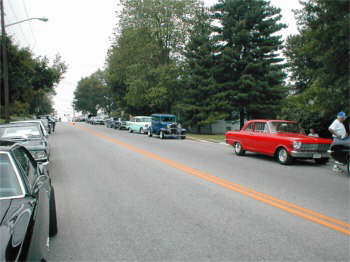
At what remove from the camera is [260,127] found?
44.3 ft

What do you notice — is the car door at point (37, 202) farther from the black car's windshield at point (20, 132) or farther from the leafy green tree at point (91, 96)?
the leafy green tree at point (91, 96)

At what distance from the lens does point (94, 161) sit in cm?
1248

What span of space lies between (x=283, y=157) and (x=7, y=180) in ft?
32.9

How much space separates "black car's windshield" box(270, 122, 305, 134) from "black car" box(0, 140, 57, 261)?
999cm

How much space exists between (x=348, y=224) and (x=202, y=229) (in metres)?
2.29

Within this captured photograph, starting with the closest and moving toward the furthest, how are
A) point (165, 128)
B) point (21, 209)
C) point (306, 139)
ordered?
point (21, 209), point (306, 139), point (165, 128)

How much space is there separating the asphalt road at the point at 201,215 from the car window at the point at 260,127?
2999mm

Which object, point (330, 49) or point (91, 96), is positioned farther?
point (91, 96)

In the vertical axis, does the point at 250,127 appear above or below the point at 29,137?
above

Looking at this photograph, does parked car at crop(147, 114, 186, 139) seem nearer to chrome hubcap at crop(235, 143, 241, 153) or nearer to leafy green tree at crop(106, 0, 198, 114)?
leafy green tree at crop(106, 0, 198, 114)

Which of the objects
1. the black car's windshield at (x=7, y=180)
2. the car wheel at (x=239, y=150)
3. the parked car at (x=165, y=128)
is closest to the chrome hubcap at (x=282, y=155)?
the car wheel at (x=239, y=150)

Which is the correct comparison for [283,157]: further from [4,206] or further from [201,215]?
[4,206]

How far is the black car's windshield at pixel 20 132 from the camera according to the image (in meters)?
9.98

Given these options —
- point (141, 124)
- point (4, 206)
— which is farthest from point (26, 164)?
point (141, 124)
